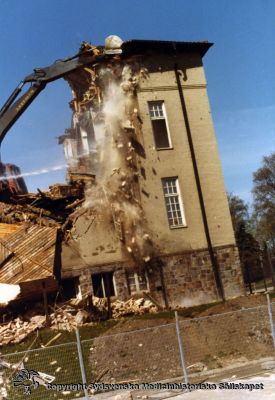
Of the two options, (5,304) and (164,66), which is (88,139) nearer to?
(164,66)

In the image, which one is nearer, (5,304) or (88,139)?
(5,304)

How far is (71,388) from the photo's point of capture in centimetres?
1018

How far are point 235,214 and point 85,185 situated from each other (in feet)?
117

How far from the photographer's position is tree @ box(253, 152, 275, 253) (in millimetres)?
50000

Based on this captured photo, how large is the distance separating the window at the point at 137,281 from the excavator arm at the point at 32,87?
25.2ft

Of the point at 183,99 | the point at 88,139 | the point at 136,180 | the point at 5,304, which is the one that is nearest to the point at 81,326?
the point at 5,304

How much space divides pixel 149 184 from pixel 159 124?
10.1ft

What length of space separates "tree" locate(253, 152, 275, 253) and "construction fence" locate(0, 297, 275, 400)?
37.8 meters

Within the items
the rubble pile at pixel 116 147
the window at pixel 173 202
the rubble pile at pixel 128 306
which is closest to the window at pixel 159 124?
the rubble pile at pixel 116 147

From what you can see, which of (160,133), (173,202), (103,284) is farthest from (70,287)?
(160,133)

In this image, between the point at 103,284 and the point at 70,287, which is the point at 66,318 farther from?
the point at 103,284

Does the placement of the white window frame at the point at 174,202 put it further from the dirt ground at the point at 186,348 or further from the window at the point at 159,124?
the dirt ground at the point at 186,348

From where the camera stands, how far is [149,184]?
1995cm

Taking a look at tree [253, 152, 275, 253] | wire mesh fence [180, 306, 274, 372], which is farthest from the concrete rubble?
tree [253, 152, 275, 253]
